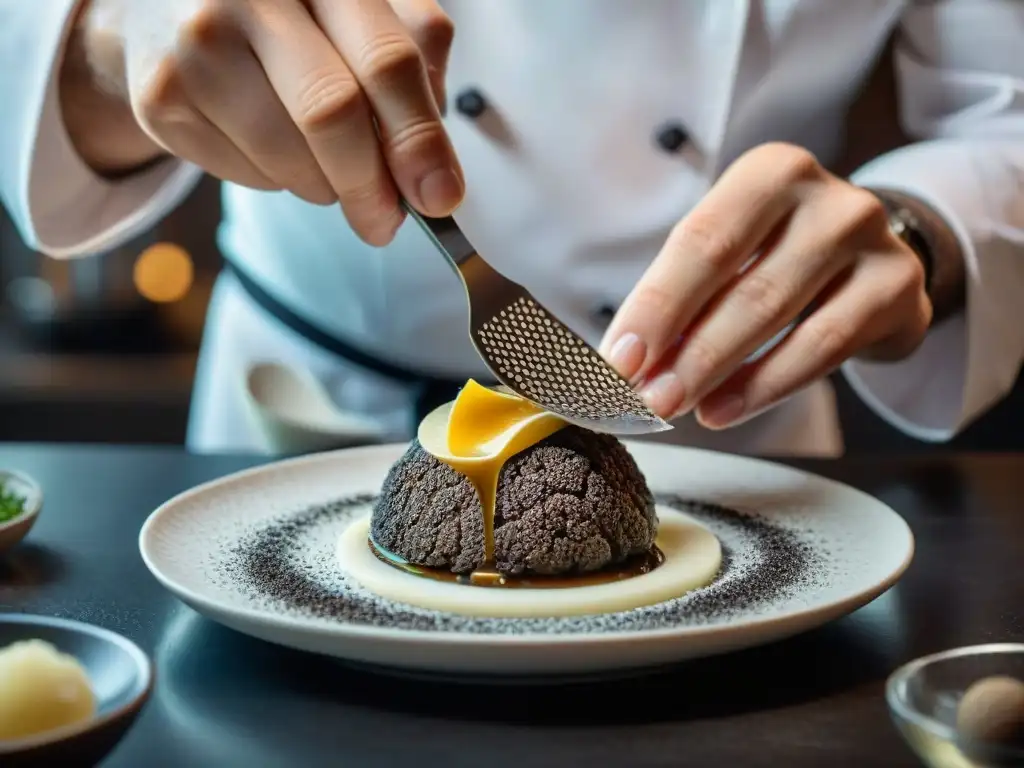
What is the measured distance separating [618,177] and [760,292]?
0.50 meters

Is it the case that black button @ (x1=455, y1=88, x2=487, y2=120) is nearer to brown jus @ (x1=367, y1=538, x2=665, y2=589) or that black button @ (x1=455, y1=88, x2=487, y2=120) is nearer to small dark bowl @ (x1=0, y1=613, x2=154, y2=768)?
brown jus @ (x1=367, y1=538, x2=665, y2=589)

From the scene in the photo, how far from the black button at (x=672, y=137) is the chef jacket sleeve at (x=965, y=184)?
268 mm

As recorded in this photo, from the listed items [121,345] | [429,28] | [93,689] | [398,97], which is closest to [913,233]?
[429,28]

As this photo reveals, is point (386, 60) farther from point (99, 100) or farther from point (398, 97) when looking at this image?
point (99, 100)

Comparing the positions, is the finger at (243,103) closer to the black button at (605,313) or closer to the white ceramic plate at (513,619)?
the white ceramic plate at (513,619)

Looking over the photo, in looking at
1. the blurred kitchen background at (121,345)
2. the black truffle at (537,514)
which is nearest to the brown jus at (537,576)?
the black truffle at (537,514)

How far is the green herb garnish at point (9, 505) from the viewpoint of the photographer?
1072mm

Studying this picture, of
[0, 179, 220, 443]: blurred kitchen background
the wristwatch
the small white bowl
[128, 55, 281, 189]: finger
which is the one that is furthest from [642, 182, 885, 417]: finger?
[0, 179, 220, 443]: blurred kitchen background

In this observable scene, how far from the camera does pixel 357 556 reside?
3.28ft

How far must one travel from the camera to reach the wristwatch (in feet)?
4.89

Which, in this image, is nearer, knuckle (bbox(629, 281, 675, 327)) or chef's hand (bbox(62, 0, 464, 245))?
chef's hand (bbox(62, 0, 464, 245))

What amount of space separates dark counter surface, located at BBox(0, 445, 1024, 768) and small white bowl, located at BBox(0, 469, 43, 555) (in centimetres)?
3

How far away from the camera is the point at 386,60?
95cm

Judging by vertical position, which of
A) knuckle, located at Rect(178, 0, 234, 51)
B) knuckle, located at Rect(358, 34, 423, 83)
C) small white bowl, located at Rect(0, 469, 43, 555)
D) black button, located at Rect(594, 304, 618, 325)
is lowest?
black button, located at Rect(594, 304, 618, 325)
